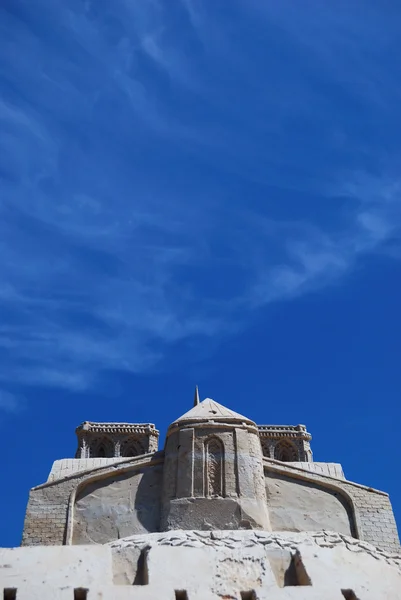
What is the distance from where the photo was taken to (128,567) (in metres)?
15.9

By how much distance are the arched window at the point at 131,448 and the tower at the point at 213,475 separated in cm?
2359

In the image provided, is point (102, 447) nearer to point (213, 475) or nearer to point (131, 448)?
point (131, 448)

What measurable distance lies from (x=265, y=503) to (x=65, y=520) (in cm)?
543

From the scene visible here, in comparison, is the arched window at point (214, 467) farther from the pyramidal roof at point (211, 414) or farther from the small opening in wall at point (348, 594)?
the small opening in wall at point (348, 594)

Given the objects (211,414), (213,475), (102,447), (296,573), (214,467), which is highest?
(102,447)

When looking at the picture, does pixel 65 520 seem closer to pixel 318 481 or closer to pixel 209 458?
pixel 209 458

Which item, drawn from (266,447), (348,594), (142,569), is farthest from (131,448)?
(348,594)

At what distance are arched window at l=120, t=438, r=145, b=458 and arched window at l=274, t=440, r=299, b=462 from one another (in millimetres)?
8007

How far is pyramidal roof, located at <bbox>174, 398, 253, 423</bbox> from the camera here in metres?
22.1

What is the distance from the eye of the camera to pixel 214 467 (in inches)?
829

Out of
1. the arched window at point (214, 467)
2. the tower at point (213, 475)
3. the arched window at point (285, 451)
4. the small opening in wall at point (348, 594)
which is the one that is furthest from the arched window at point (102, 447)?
the small opening in wall at point (348, 594)

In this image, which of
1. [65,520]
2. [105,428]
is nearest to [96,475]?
[65,520]

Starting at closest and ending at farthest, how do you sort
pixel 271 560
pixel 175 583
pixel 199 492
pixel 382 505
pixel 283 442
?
pixel 175 583 < pixel 271 560 < pixel 199 492 < pixel 382 505 < pixel 283 442

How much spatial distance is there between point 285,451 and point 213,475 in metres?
25.0
